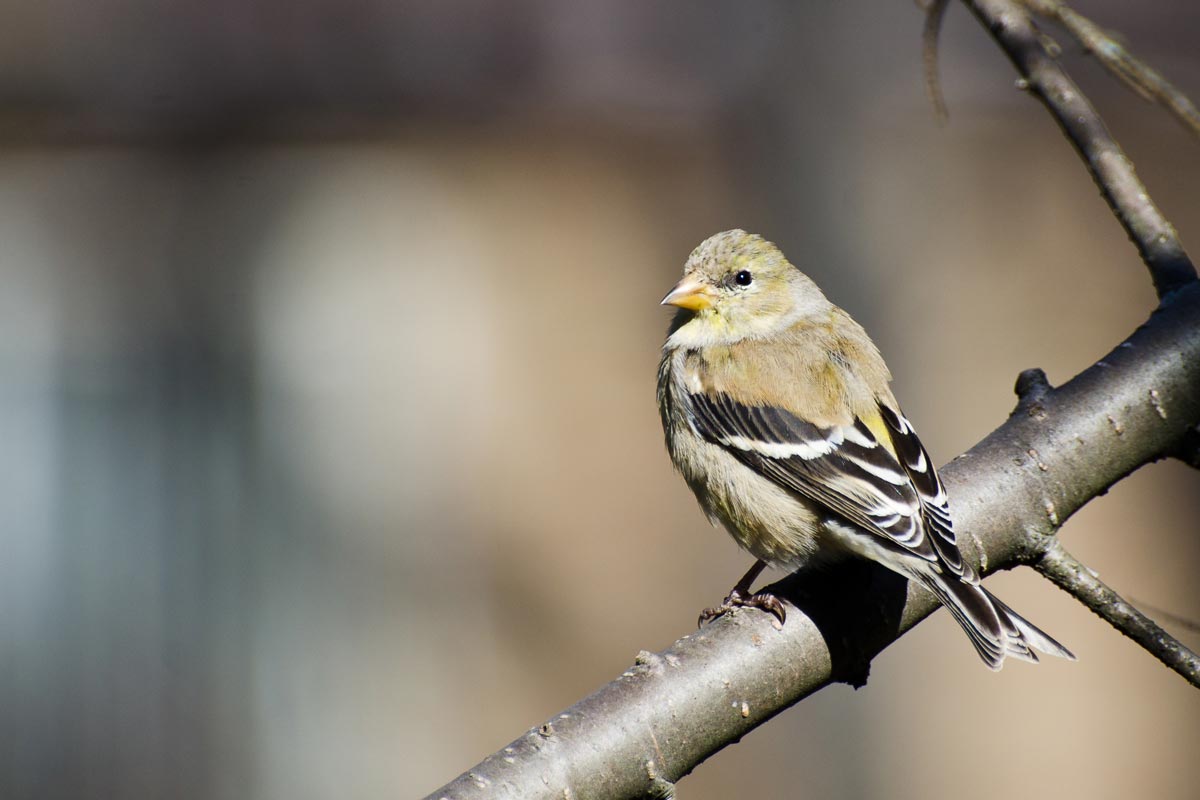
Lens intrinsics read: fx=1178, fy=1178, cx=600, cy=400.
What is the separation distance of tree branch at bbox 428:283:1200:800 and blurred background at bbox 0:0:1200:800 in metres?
3.55

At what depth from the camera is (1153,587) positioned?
5945mm

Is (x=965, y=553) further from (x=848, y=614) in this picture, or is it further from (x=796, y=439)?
(x=796, y=439)

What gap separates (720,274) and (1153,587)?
3710 mm

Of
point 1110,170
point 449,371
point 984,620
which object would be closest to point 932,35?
point 1110,170

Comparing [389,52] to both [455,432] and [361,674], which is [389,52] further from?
[361,674]

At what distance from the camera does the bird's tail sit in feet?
8.10

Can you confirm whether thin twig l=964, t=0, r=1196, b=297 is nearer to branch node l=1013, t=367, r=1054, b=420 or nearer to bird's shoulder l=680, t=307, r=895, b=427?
branch node l=1013, t=367, r=1054, b=420

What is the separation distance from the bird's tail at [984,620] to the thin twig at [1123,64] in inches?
39.5

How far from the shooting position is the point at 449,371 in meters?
6.21

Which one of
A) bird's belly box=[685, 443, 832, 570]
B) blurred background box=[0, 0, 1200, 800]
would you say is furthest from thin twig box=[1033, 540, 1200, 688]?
blurred background box=[0, 0, 1200, 800]

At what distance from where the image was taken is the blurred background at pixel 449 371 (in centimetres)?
592

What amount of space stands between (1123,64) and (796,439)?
1155 millimetres

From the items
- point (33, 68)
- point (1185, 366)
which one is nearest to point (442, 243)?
point (33, 68)

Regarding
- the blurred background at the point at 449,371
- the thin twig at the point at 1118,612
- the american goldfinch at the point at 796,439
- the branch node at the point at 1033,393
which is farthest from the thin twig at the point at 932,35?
the blurred background at the point at 449,371
